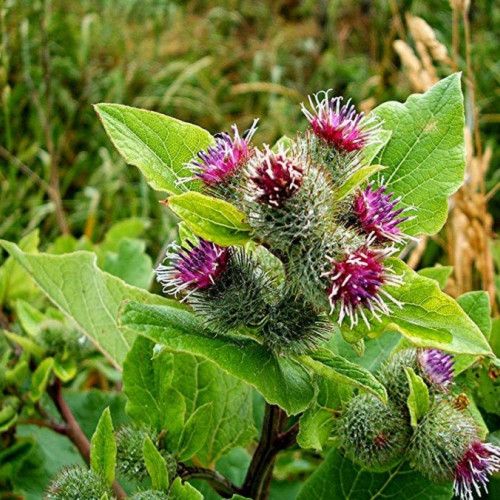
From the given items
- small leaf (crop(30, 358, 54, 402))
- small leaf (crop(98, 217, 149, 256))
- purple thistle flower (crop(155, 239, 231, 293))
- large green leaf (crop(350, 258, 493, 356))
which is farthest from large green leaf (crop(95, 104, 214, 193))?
small leaf (crop(98, 217, 149, 256))

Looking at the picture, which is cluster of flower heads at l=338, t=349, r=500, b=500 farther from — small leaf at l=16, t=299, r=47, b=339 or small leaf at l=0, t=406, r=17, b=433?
small leaf at l=16, t=299, r=47, b=339

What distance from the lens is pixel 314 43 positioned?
18.4ft

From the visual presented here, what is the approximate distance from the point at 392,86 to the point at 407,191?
3.30 metres

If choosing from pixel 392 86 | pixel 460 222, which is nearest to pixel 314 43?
pixel 392 86

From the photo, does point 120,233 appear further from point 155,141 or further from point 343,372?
point 343,372

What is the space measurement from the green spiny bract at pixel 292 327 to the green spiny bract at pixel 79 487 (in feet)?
1.24

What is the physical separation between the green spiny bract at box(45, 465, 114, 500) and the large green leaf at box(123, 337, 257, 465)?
0.18m

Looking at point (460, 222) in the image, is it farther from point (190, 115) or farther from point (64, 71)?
point (64, 71)

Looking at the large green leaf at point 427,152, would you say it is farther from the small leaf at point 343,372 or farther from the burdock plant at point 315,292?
the small leaf at point 343,372

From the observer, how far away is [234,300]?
1.07 meters

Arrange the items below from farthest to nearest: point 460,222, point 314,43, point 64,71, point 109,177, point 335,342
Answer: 1. point 314,43
2. point 64,71
3. point 109,177
4. point 460,222
5. point 335,342

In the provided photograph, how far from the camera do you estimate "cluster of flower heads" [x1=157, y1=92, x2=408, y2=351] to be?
0.98 meters

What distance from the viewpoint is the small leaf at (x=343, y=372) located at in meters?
0.99

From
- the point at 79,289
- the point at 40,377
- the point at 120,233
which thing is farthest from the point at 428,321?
the point at 120,233
